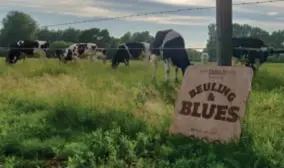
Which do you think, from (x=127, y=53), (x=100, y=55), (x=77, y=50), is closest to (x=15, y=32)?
(x=77, y=50)

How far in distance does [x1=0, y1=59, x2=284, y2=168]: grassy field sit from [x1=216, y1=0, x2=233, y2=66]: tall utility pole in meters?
0.77

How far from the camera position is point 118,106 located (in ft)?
22.6

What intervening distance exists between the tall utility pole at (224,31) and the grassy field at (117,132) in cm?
77

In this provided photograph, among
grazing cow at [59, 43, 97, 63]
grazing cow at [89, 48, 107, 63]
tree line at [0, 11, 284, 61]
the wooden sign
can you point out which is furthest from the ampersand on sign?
grazing cow at [89, 48, 107, 63]

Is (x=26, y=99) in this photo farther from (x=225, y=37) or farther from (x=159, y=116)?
(x=225, y=37)

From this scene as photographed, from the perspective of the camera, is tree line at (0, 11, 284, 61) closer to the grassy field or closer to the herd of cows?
the herd of cows

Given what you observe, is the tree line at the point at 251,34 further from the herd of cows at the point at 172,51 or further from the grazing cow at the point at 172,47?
the grazing cow at the point at 172,47

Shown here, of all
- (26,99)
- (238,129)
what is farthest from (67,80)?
(238,129)

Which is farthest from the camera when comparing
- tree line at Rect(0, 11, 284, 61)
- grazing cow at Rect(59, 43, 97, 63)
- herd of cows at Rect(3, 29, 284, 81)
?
grazing cow at Rect(59, 43, 97, 63)

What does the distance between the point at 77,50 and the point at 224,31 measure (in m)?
18.6

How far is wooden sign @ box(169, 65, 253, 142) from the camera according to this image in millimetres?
5262

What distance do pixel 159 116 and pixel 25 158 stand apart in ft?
5.72

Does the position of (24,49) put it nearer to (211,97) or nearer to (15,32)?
(15,32)

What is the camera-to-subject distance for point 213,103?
5473 mm
